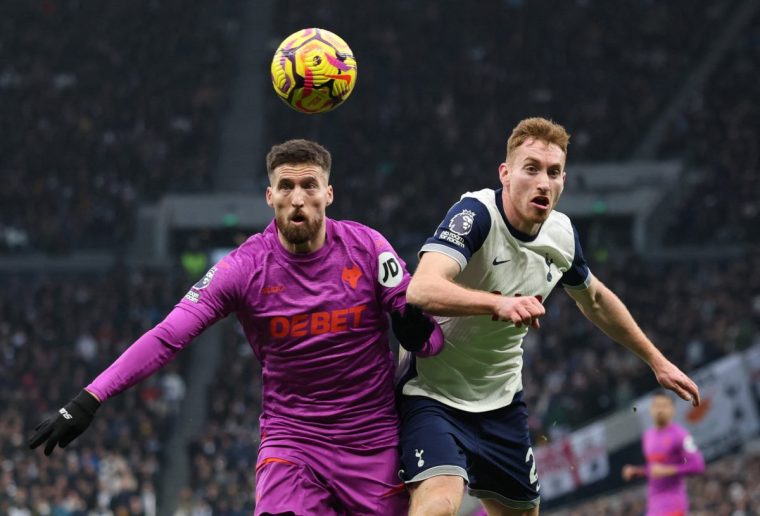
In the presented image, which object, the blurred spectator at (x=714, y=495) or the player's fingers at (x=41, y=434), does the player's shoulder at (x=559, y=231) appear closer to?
the player's fingers at (x=41, y=434)

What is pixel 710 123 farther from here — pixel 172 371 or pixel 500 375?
pixel 500 375

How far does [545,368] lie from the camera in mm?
20672

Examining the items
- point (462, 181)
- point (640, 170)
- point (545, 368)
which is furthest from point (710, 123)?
point (545, 368)

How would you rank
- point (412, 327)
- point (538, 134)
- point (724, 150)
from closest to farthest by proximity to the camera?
point (412, 327)
point (538, 134)
point (724, 150)

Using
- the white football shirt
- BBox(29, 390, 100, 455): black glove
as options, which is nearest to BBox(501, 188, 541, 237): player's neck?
the white football shirt

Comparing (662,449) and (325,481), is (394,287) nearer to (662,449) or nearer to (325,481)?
(325,481)

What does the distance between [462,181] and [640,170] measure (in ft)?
12.5

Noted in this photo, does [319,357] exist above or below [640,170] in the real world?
below

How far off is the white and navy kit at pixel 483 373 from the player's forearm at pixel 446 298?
30cm

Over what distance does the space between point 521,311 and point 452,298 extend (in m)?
0.41

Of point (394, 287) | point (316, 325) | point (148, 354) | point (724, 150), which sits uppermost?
point (724, 150)

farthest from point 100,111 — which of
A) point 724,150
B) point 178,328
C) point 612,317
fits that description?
point 178,328

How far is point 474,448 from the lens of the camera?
5.82m

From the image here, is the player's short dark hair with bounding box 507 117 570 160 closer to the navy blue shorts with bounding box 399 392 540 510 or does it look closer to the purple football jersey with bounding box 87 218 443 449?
the purple football jersey with bounding box 87 218 443 449
